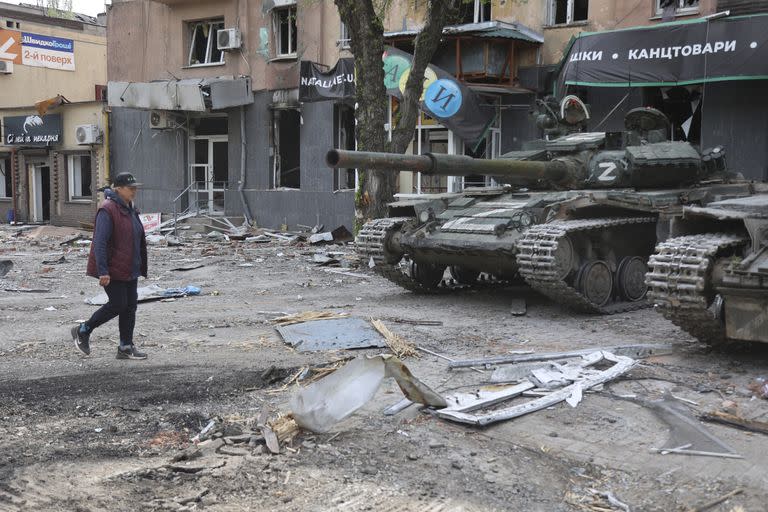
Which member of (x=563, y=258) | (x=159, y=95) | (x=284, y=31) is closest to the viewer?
(x=563, y=258)

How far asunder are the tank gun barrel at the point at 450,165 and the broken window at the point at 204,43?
15.6 m

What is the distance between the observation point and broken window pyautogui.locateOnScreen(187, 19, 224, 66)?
80.1 ft

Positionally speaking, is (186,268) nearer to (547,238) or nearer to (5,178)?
(547,238)

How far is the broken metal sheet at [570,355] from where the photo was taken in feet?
23.0

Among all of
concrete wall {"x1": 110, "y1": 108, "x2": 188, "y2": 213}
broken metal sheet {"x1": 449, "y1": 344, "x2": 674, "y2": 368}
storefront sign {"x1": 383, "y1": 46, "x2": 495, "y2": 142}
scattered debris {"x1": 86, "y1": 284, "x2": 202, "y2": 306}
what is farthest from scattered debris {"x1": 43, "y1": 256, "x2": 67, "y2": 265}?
broken metal sheet {"x1": 449, "y1": 344, "x2": 674, "y2": 368}

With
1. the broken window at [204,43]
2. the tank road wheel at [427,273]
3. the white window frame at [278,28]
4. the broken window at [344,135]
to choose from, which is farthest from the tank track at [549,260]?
the broken window at [204,43]

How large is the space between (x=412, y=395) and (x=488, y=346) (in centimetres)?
262

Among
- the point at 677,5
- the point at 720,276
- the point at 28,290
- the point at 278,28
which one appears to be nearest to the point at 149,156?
the point at 278,28

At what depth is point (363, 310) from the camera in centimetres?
1021

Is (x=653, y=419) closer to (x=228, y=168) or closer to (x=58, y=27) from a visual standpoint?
(x=228, y=168)

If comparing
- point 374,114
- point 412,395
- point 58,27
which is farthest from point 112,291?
point 58,27

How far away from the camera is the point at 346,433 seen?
17.1 feet

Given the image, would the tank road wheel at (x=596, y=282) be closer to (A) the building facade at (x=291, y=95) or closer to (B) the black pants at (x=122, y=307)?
(B) the black pants at (x=122, y=307)

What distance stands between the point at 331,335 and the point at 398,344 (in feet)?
2.77
